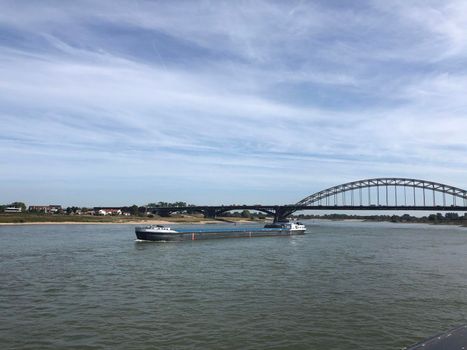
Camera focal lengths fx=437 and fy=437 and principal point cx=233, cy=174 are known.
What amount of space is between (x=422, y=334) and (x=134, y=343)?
31.5 feet

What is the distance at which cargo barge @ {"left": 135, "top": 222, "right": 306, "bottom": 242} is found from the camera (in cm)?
6184

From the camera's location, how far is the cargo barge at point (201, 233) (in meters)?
61.8

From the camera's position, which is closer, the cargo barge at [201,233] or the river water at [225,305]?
the river water at [225,305]

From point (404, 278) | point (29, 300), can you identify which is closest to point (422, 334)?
point (404, 278)

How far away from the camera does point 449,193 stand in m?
150

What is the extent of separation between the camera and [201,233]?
7288 centimetres

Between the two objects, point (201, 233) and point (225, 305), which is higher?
point (201, 233)

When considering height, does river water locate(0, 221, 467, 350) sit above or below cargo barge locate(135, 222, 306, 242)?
below

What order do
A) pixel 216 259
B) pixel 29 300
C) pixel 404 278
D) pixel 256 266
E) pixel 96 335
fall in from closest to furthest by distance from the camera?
pixel 96 335, pixel 29 300, pixel 404 278, pixel 256 266, pixel 216 259

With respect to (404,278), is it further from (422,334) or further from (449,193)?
(449,193)

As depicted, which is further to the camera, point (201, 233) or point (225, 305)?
point (201, 233)

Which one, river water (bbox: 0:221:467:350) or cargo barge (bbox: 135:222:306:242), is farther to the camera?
cargo barge (bbox: 135:222:306:242)

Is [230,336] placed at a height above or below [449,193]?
below

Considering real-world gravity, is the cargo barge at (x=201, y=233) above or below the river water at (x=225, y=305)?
above
